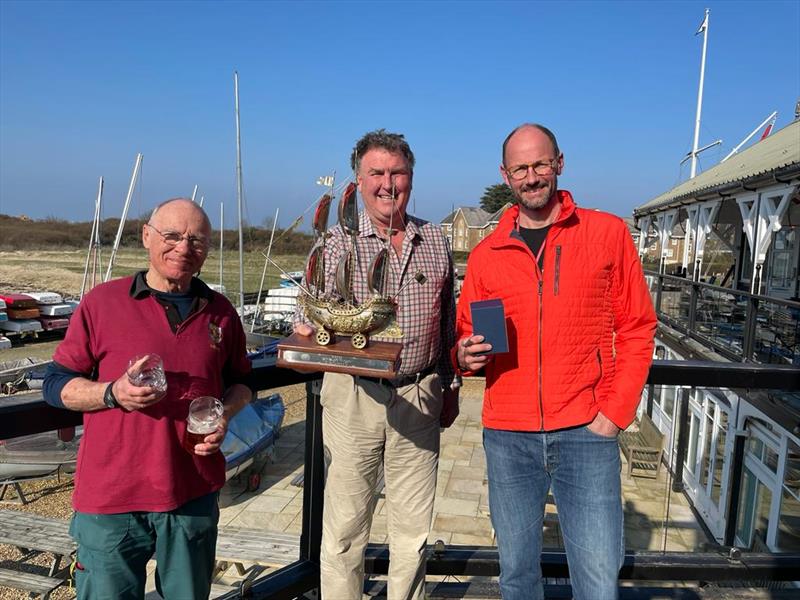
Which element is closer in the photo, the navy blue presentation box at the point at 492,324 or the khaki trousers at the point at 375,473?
the navy blue presentation box at the point at 492,324

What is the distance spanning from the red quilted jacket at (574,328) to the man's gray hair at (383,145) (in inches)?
26.2

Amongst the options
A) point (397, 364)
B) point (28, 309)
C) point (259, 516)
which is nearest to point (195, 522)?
point (397, 364)

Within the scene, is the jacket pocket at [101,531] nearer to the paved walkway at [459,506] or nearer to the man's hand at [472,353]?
the paved walkway at [459,506]

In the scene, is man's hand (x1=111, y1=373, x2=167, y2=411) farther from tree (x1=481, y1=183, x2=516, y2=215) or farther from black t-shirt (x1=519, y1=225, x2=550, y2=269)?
tree (x1=481, y1=183, x2=516, y2=215)

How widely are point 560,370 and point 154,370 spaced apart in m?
1.38

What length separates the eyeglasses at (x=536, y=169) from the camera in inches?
81.5

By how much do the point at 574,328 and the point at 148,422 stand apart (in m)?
1.50

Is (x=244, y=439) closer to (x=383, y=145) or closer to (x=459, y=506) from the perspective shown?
(x=459, y=506)

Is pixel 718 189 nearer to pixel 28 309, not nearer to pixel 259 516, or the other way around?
pixel 259 516

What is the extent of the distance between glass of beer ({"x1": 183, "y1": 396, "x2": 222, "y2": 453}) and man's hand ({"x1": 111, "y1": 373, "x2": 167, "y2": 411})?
0.21 metres

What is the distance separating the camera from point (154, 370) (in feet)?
5.58

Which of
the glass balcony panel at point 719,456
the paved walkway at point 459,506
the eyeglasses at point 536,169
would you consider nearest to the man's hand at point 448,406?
Result: the paved walkway at point 459,506

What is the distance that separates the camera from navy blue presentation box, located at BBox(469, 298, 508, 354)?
1.95 meters

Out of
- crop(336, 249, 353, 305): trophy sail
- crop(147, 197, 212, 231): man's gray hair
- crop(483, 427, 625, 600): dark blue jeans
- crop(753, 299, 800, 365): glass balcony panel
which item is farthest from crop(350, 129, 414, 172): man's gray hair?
crop(753, 299, 800, 365): glass balcony panel
